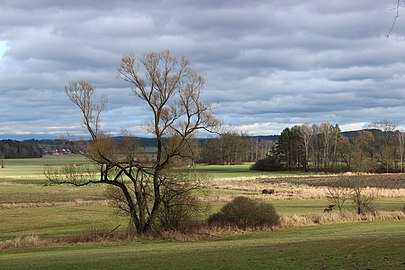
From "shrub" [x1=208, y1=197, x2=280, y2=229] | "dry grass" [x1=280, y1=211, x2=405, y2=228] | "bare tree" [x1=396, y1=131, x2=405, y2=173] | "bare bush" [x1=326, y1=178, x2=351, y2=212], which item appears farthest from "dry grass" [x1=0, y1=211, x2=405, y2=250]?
"bare tree" [x1=396, y1=131, x2=405, y2=173]

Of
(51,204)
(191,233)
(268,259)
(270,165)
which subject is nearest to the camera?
(268,259)

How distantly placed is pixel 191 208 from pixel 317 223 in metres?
9.92

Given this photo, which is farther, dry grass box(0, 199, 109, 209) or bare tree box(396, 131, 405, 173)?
bare tree box(396, 131, 405, 173)

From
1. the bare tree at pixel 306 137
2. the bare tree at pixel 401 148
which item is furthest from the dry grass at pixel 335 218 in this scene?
the bare tree at pixel 306 137

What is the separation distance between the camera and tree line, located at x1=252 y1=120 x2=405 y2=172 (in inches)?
5901

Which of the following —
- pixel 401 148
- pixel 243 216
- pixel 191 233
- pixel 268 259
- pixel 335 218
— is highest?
pixel 401 148

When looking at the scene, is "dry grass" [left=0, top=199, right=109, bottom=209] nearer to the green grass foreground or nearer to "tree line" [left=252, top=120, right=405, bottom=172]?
the green grass foreground

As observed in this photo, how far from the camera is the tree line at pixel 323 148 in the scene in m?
150

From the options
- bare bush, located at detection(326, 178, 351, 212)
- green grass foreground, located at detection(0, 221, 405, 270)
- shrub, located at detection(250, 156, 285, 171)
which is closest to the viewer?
green grass foreground, located at detection(0, 221, 405, 270)

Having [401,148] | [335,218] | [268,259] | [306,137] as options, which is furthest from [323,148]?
[268,259]

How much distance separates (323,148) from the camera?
16275cm

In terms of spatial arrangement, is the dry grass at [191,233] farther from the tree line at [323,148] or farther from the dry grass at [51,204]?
the tree line at [323,148]

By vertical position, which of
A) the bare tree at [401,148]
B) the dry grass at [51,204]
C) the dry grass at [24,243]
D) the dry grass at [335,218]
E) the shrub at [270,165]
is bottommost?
the dry grass at [51,204]

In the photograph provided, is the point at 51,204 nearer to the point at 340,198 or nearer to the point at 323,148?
the point at 340,198
